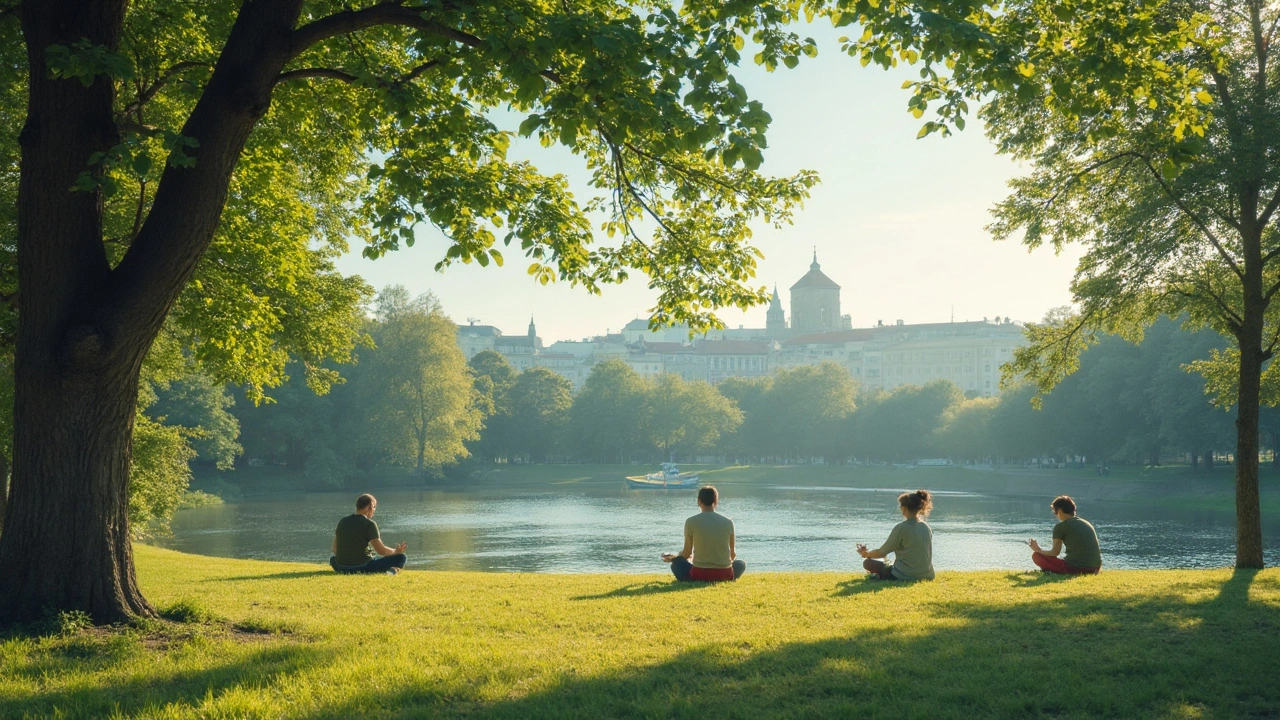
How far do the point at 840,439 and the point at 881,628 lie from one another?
102479mm

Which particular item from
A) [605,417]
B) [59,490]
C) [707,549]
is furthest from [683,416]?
[59,490]

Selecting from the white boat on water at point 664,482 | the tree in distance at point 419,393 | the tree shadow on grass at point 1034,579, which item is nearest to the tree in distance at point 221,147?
the tree shadow on grass at point 1034,579

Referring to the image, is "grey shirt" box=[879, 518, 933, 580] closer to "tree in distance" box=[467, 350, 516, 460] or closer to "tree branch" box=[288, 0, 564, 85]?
"tree branch" box=[288, 0, 564, 85]

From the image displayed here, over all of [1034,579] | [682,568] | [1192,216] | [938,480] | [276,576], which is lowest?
[938,480]

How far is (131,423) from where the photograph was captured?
741 centimetres

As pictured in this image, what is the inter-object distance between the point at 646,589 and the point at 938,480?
6952 cm

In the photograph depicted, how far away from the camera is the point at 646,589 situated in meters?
10.7

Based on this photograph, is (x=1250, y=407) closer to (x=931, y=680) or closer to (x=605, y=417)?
(x=931, y=680)

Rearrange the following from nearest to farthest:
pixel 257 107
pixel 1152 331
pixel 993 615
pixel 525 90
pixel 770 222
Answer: pixel 525 90, pixel 257 107, pixel 993 615, pixel 770 222, pixel 1152 331

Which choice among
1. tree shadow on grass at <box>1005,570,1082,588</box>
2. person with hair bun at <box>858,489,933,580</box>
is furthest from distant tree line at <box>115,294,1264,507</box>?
tree shadow on grass at <box>1005,570,1082,588</box>

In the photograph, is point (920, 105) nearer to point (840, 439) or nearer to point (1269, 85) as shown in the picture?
point (1269, 85)

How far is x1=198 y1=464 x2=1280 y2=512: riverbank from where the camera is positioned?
172 feet

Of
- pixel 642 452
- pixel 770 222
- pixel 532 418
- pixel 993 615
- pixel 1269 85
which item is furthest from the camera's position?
pixel 642 452

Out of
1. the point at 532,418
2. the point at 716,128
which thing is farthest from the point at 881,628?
the point at 532,418
